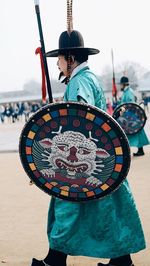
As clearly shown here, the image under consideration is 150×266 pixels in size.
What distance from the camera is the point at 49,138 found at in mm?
2551

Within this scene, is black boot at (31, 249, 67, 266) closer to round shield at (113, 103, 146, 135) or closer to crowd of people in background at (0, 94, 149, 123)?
round shield at (113, 103, 146, 135)

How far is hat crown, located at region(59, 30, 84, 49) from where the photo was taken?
282 cm

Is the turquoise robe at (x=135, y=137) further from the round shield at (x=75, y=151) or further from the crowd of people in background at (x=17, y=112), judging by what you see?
the crowd of people in background at (x=17, y=112)

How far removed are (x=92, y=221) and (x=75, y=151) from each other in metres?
0.48

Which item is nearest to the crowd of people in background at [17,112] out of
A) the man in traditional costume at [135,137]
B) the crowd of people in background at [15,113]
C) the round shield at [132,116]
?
the crowd of people in background at [15,113]

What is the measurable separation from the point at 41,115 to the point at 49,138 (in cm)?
14

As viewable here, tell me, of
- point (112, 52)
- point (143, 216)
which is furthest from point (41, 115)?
point (112, 52)

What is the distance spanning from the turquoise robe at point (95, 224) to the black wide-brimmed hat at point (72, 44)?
0.13 meters

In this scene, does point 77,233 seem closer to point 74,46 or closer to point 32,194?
point 74,46

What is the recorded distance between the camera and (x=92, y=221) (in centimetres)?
273

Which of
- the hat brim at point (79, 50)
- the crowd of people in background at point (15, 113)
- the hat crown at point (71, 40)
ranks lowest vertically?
the crowd of people in background at point (15, 113)

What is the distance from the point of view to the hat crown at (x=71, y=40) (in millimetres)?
2816

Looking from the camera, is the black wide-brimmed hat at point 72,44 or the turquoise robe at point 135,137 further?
the turquoise robe at point 135,137

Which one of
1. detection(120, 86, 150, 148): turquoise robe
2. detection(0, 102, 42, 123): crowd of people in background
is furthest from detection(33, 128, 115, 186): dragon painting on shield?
detection(0, 102, 42, 123): crowd of people in background
